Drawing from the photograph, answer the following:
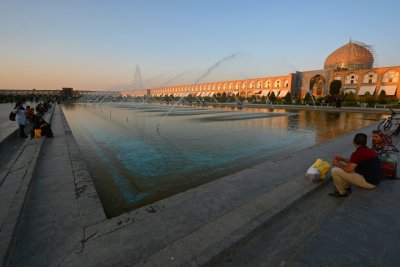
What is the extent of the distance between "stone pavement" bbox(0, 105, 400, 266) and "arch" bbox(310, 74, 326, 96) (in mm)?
55072

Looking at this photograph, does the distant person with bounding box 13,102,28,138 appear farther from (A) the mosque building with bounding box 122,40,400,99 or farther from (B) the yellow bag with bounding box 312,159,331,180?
(A) the mosque building with bounding box 122,40,400,99

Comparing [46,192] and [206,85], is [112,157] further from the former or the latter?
[206,85]

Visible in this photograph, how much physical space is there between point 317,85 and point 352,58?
9218 millimetres

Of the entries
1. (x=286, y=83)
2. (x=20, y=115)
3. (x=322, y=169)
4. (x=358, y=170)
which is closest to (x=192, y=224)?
(x=322, y=169)

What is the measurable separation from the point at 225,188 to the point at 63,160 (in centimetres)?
425

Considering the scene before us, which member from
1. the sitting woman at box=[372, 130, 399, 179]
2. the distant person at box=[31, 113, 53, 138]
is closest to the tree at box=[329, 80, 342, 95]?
the sitting woman at box=[372, 130, 399, 179]

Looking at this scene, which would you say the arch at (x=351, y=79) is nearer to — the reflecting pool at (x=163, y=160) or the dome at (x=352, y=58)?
the dome at (x=352, y=58)

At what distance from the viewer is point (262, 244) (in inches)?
104

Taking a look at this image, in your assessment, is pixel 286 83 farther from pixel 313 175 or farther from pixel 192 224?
pixel 192 224

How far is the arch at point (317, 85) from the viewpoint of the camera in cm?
5188

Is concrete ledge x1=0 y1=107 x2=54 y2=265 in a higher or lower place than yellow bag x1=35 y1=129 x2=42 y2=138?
lower

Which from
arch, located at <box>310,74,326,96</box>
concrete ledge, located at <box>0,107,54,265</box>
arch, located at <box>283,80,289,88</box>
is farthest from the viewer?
arch, located at <box>283,80,289,88</box>

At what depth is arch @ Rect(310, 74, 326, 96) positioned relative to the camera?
51875mm

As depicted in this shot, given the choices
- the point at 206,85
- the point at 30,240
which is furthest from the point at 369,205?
Result: the point at 206,85
